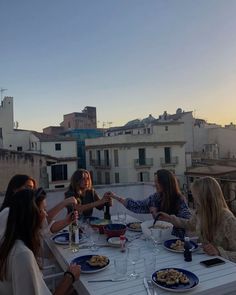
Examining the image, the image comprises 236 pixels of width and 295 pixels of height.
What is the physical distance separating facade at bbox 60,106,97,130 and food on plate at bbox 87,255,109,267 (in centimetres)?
3507

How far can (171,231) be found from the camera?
118 inches

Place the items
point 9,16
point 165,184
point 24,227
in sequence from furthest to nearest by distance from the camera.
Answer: point 9,16 < point 165,184 < point 24,227

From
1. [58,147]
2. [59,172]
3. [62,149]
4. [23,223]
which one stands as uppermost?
[58,147]

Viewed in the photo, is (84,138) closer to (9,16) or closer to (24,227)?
(9,16)

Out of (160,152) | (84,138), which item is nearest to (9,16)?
(160,152)

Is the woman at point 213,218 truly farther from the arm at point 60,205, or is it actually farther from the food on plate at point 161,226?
the arm at point 60,205

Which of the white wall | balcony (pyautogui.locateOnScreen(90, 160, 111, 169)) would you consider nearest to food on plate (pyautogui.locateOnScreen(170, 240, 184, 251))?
the white wall

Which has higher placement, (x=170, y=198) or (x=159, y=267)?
(x=170, y=198)

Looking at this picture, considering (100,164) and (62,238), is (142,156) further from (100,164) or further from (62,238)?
(62,238)

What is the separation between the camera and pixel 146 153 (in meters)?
27.6

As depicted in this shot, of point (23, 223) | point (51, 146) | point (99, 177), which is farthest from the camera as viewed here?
point (99, 177)

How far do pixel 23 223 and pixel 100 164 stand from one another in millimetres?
28284

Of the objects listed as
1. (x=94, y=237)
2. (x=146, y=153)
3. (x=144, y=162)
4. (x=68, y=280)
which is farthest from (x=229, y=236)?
(x=144, y=162)

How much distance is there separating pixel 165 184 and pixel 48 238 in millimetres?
1472
